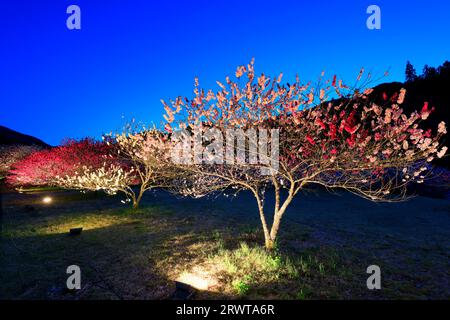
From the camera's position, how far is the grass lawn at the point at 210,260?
7.65 metres

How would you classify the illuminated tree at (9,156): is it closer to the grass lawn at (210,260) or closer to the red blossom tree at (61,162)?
the red blossom tree at (61,162)

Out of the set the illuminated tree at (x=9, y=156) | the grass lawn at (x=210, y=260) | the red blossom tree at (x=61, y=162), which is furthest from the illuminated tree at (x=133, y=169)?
the illuminated tree at (x=9, y=156)

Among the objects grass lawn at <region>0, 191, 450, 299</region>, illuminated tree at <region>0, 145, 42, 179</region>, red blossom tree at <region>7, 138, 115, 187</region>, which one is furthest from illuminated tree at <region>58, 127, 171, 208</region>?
illuminated tree at <region>0, 145, 42, 179</region>

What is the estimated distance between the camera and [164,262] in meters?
9.87

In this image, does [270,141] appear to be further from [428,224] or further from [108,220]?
[428,224]

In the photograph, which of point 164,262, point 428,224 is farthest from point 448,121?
point 164,262

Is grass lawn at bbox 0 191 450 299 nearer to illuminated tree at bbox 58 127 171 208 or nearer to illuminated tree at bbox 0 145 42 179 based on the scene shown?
illuminated tree at bbox 58 127 171 208

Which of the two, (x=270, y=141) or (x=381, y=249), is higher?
(x=270, y=141)

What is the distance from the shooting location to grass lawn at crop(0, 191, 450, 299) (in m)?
7.65

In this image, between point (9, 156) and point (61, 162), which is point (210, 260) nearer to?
point (61, 162)

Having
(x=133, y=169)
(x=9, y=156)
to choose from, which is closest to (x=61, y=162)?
(x=133, y=169)

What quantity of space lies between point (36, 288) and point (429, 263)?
41.4ft

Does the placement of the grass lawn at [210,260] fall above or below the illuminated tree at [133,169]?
below

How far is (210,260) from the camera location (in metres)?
9.62
